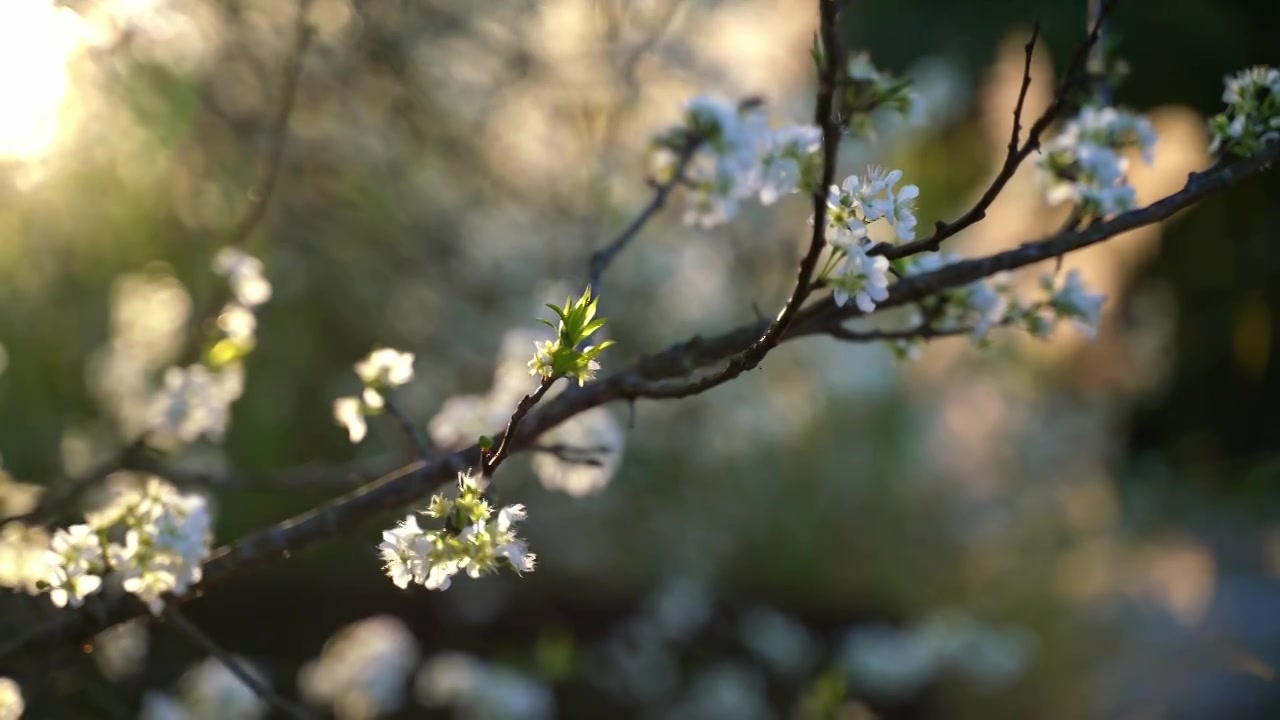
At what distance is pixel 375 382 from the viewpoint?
1120 millimetres

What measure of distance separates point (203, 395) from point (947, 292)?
965 millimetres

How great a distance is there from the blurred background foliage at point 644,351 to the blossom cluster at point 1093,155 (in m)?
1.18

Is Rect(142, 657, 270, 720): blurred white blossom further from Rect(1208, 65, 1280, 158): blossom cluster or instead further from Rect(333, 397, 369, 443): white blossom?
Rect(1208, 65, 1280, 158): blossom cluster

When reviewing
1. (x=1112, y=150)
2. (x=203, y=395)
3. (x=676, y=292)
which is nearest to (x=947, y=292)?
(x=1112, y=150)

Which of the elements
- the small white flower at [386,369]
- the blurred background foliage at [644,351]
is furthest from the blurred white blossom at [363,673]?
the small white flower at [386,369]

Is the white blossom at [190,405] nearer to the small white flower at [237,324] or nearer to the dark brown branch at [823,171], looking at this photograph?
the small white flower at [237,324]

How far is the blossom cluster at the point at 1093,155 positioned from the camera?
1.15 m

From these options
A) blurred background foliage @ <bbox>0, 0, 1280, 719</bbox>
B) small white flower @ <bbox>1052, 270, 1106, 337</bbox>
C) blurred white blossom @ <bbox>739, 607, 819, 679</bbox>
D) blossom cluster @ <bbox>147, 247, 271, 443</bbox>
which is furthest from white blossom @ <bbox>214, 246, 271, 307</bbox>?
blurred white blossom @ <bbox>739, 607, 819, 679</bbox>

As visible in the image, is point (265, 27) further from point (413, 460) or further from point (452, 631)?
point (452, 631)

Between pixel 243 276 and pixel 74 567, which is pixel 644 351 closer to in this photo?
pixel 243 276

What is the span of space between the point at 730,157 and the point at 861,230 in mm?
445

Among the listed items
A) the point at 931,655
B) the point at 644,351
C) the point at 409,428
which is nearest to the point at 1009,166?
the point at 409,428

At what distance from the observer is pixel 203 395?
1474 mm

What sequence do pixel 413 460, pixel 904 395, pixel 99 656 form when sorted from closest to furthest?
pixel 413 460, pixel 99 656, pixel 904 395
